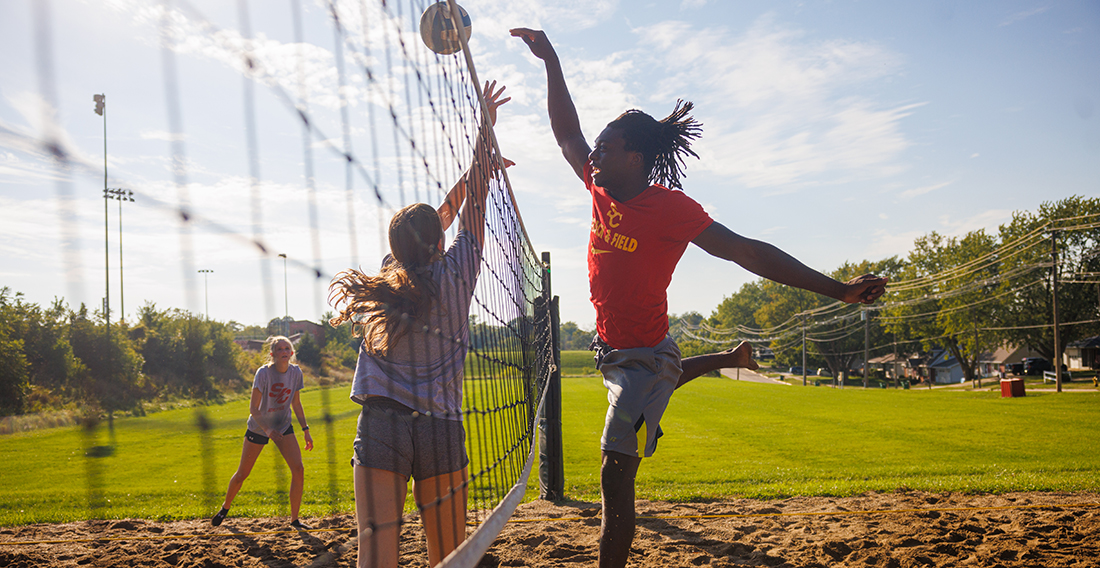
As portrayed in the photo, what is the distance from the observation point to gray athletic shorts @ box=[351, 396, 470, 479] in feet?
7.29

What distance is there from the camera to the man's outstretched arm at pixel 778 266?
248 cm

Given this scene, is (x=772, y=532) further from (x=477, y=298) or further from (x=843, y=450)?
(x=843, y=450)

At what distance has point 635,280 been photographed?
2779 millimetres

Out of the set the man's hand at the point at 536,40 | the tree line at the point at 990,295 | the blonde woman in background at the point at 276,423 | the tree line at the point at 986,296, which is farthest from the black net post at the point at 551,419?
the tree line at the point at 990,295

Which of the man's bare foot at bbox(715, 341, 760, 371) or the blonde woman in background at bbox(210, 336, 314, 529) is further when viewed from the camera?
the blonde woman in background at bbox(210, 336, 314, 529)

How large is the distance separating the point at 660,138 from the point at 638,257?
80cm

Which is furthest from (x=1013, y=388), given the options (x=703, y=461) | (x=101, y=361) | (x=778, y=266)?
(x=101, y=361)


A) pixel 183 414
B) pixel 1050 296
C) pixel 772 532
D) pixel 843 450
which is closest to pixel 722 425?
pixel 843 450

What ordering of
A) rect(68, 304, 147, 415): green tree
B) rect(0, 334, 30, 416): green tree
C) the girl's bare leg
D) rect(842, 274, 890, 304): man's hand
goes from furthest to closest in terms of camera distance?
rect(842, 274, 890, 304): man's hand
the girl's bare leg
rect(0, 334, 30, 416): green tree
rect(68, 304, 147, 415): green tree

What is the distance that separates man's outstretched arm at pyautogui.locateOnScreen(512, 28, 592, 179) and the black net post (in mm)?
2421

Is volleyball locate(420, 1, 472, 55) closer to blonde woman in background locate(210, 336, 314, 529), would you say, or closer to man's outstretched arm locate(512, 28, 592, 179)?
man's outstretched arm locate(512, 28, 592, 179)

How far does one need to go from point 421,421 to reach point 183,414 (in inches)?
30.9

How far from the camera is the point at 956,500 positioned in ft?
17.7

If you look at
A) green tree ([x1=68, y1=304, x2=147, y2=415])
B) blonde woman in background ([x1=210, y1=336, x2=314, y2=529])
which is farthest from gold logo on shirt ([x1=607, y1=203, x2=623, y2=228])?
blonde woman in background ([x1=210, y1=336, x2=314, y2=529])
